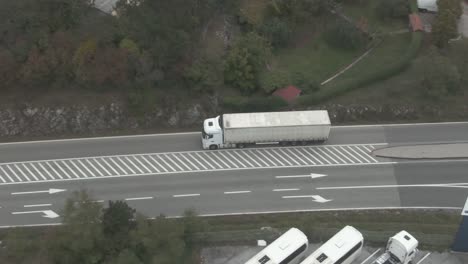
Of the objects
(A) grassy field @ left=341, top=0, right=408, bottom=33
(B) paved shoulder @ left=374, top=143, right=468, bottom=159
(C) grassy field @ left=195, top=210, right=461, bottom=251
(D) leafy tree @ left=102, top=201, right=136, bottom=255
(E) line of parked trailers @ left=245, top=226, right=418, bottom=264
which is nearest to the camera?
(E) line of parked trailers @ left=245, top=226, right=418, bottom=264

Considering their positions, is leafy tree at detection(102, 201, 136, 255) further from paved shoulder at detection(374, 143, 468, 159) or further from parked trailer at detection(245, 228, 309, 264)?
paved shoulder at detection(374, 143, 468, 159)

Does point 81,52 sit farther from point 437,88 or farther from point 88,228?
point 437,88

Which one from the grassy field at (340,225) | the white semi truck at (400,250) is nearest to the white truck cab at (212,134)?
the grassy field at (340,225)

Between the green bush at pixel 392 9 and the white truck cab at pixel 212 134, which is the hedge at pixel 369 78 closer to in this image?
the green bush at pixel 392 9

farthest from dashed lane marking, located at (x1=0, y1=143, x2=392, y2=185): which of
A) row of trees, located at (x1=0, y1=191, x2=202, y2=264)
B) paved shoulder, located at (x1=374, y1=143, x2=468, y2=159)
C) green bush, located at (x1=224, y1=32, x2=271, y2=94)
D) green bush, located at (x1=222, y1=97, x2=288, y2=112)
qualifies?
row of trees, located at (x1=0, y1=191, x2=202, y2=264)

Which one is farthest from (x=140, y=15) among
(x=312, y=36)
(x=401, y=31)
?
(x=401, y=31)

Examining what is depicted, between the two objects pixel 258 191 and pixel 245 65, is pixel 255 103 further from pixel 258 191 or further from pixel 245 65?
pixel 258 191
